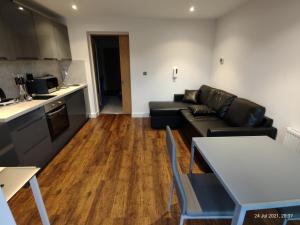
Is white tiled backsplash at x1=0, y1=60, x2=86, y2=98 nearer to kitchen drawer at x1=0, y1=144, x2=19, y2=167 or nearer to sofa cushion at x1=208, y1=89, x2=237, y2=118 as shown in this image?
kitchen drawer at x1=0, y1=144, x2=19, y2=167

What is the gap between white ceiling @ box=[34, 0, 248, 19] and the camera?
2910 millimetres

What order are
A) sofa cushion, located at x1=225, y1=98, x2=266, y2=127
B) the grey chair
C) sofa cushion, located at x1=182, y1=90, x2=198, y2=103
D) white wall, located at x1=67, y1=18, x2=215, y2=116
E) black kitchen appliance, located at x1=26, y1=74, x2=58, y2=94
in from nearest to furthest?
the grey chair < sofa cushion, located at x1=225, y1=98, x2=266, y2=127 < black kitchen appliance, located at x1=26, y1=74, x2=58, y2=94 < white wall, located at x1=67, y1=18, x2=215, y2=116 < sofa cushion, located at x1=182, y1=90, x2=198, y2=103

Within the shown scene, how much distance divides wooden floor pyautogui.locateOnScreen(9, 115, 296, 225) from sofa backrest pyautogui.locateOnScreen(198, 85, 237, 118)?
37.8 inches

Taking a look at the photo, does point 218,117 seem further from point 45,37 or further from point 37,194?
point 45,37

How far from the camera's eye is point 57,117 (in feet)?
9.09

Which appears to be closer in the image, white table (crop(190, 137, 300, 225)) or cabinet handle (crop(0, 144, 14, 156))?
white table (crop(190, 137, 300, 225))

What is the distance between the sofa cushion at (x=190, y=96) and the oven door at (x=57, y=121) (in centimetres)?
278

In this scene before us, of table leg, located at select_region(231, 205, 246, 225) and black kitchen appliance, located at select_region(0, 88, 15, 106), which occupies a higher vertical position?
black kitchen appliance, located at select_region(0, 88, 15, 106)

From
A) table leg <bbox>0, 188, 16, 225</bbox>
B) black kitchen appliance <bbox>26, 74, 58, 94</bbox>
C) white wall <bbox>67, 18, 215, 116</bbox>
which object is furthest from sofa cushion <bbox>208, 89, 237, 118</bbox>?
black kitchen appliance <bbox>26, 74, 58, 94</bbox>

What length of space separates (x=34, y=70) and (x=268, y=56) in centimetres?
404

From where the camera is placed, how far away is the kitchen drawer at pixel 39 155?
2016 millimetres

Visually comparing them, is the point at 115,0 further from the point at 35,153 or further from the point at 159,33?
the point at 35,153

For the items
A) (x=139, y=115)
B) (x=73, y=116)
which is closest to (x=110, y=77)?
(x=139, y=115)

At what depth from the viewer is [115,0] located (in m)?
2.82
